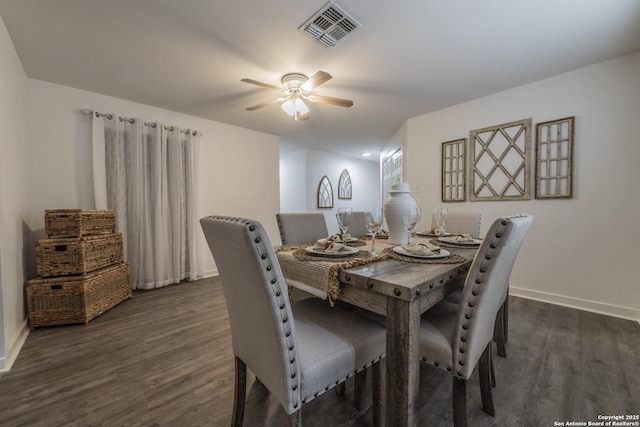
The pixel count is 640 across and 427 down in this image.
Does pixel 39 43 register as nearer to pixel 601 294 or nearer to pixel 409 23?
pixel 409 23

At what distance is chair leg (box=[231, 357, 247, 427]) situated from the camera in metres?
1.04

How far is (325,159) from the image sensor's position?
18.5ft

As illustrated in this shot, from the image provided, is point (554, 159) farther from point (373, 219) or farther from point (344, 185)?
point (344, 185)

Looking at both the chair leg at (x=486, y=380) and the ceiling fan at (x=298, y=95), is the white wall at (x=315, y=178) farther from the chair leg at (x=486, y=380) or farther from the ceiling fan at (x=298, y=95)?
the chair leg at (x=486, y=380)

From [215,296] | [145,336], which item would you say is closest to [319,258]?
[145,336]

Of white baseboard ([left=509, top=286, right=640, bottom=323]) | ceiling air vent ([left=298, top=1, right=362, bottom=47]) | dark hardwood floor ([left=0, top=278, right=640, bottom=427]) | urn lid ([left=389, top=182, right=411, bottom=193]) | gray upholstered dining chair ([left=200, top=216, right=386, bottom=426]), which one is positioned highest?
ceiling air vent ([left=298, top=1, right=362, bottom=47])

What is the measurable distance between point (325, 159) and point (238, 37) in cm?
388

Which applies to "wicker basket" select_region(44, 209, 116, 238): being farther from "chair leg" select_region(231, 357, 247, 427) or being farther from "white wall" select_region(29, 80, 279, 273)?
"chair leg" select_region(231, 357, 247, 427)

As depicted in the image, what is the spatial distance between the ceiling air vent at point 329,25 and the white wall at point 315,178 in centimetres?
349

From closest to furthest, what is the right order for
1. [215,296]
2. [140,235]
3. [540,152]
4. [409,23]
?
[409,23] → [540,152] → [215,296] → [140,235]

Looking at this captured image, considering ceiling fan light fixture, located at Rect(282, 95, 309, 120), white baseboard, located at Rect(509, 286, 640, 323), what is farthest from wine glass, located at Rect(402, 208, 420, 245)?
white baseboard, located at Rect(509, 286, 640, 323)

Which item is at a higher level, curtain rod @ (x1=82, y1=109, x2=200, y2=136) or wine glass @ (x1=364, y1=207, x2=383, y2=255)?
curtain rod @ (x1=82, y1=109, x2=200, y2=136)

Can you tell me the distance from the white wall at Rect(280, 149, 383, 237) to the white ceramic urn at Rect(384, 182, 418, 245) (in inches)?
150

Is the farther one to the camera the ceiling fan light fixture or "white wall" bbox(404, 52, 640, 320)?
the ceiling fan light fixture
